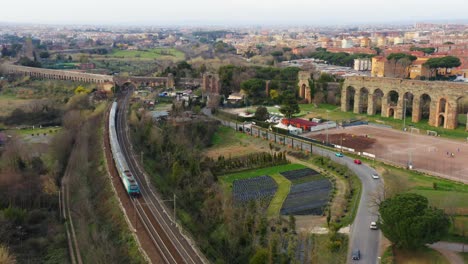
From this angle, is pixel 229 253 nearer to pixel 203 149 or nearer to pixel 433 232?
pixel 433 232

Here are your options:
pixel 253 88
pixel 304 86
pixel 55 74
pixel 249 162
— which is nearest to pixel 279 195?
pixel 249 162

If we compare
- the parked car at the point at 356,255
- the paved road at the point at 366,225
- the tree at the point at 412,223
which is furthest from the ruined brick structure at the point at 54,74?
the tree at the point at 412,223

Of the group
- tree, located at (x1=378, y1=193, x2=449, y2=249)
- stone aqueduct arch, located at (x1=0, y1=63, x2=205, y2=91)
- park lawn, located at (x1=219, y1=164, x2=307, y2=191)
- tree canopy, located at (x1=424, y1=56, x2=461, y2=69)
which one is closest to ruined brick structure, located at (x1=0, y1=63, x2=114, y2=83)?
stone aqueduct arch, located at (x1=0, y1=63, x2=205, y2=91)

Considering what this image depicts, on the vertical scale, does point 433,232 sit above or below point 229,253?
above

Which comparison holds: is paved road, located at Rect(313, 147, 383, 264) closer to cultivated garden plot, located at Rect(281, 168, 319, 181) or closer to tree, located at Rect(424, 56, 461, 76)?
cultivated garden plot, located at Rect(281, 168, 319, 181)

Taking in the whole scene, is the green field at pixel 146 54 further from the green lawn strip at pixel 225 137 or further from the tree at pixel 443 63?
the green lawn strip at pixel 225 137

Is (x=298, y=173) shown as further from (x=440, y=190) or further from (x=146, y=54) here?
(x=146, y=54)

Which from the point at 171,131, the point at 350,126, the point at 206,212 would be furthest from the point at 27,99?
the point at 206,212
